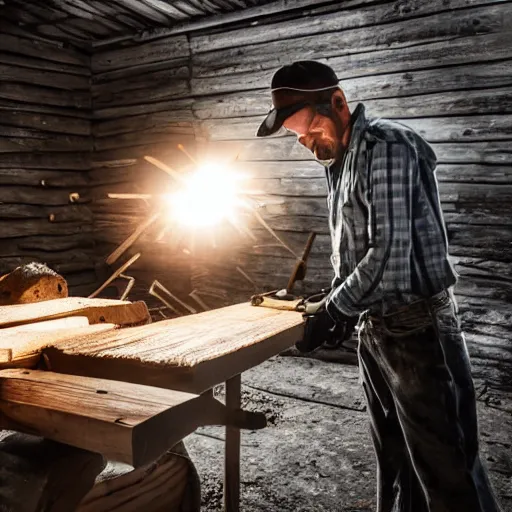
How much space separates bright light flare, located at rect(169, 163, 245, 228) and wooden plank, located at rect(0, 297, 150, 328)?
4.04m

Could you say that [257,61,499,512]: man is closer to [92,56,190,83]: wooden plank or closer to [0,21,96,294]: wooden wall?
[92,56,190,83]: wooden plank

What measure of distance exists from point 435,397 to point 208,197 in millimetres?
4975

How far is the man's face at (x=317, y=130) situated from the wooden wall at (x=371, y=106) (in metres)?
3.32

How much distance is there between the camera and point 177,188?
6.93 m

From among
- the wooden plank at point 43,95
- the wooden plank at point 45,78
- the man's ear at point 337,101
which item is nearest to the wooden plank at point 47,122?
the wooden plank at point 43,95

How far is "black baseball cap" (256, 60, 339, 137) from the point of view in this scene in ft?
7.25

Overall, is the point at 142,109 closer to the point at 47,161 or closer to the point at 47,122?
the point at 47,122

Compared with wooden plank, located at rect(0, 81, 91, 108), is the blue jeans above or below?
below

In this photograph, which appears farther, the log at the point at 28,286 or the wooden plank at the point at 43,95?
the wooden plank at the point at 43,95

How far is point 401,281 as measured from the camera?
204 cm

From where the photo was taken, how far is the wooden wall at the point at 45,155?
268 inches

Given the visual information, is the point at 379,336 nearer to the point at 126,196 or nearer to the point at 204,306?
the point at 204,306

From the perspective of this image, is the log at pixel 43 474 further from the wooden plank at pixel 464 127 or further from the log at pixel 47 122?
the log at pixel 47 122

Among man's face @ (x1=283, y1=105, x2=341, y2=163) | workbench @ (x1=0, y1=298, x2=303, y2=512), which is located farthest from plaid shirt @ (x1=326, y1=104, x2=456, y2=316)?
workbench @ (x1=0, y1=298, x2=303, y2=512)
